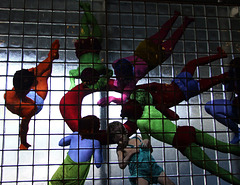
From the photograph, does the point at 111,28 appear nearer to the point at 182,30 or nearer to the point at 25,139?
the point at 182,30

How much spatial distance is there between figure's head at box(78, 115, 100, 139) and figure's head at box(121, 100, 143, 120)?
0.27 metres

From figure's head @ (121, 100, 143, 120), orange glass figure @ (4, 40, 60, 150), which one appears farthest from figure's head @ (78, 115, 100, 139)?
orange glass figure @ (4, 40, 60, 150)

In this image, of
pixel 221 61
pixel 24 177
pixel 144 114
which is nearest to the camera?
pixel 24 177

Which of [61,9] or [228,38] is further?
[228,38]

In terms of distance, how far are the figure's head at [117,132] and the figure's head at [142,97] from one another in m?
0.30

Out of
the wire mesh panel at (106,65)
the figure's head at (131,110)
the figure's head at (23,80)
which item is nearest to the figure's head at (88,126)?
the wire mesh panel at (106,65)

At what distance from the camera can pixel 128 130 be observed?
2.82 metres

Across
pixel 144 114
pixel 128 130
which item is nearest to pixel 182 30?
pixel 144 114

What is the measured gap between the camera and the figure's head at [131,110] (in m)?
2.84

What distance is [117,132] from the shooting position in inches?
110

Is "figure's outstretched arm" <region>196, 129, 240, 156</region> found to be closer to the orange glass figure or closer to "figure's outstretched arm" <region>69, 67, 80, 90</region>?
"figure's outstretched arm" <region>69, 67, 80, 90</region>

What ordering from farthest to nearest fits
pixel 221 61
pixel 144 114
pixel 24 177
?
1. pixel 221 61
2. pixel 144 114
3. pixel 24 177

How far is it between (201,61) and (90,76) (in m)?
1.18

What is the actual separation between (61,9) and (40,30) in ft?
0.99
